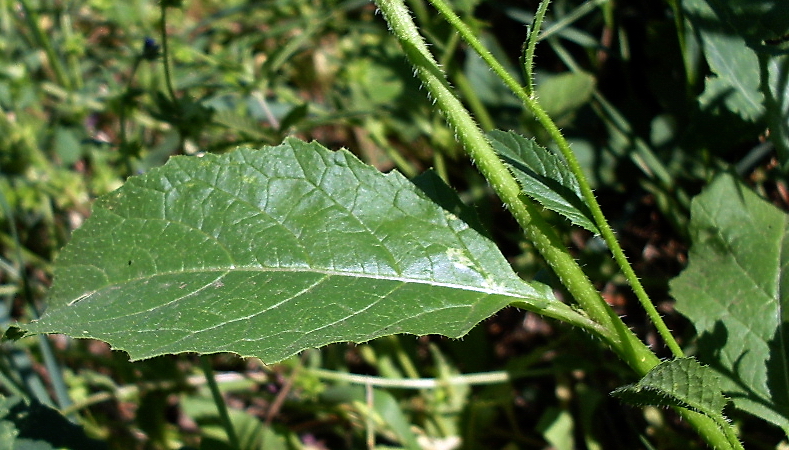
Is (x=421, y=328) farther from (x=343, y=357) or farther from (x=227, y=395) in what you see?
(x=227, y=395)

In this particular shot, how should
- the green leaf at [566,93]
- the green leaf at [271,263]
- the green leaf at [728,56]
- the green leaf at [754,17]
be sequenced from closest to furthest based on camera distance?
the green leaf at [271,263], the green leaf at [754,17], the green leaf at [728,56], the green leaf at [566,93]

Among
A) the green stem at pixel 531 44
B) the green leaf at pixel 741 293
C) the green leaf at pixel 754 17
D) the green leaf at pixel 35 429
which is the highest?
the green stem at pixel 531 44

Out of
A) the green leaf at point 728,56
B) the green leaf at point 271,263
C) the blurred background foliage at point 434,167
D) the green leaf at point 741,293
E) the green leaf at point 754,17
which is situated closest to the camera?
the green leaf at point 271,263

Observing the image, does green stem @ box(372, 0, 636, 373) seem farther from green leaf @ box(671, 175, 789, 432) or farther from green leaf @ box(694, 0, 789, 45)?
green leaf @ box(694, 0, 789, 45)

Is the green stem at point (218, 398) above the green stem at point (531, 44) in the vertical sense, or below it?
below

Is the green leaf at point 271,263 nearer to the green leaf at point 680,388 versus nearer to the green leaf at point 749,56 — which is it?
the green leaf at point 680,388

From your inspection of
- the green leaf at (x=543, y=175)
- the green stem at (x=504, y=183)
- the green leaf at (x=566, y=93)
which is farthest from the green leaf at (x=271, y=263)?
the green leaf at (x=566, y=93)

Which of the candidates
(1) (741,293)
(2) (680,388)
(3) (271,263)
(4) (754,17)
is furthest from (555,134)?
(4) (754,17)

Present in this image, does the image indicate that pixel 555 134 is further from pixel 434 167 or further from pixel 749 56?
pixel 434 167

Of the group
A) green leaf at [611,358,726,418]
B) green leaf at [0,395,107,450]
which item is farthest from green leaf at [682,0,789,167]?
green leaf at [0,395,107,450]
